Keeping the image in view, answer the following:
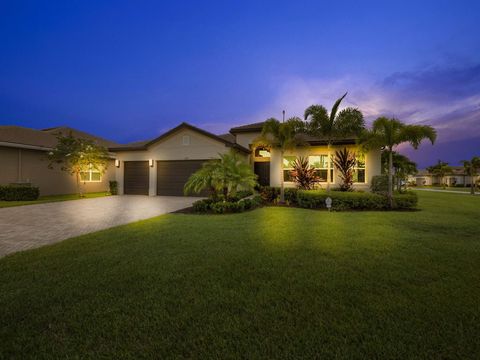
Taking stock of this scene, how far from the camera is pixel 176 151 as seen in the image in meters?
16.1

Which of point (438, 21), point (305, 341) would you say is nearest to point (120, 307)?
point (305, 341)

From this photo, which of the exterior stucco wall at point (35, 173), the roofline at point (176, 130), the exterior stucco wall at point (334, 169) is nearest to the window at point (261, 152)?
the roofline at point (176, 130)

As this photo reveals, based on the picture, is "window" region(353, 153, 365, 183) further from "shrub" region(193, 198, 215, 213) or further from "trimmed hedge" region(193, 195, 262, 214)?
"shrub" region(193, 198, 215, 213)

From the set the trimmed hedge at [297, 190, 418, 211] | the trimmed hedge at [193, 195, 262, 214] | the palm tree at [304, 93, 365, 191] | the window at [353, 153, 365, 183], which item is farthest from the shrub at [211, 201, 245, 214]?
the window at [353, 153, 365, 183]

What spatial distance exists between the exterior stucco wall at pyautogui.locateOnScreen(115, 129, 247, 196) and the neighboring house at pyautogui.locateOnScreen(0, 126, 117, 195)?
4389 mm

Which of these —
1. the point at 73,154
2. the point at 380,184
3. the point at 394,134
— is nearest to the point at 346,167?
the point at 380,184

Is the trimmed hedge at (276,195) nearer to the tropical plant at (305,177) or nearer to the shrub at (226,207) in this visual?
the tropical plant at (305,177)

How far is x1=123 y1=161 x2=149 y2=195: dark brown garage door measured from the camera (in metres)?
16.9

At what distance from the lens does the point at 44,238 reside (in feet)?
18.4

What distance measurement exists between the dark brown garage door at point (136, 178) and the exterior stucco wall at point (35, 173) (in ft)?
13.9

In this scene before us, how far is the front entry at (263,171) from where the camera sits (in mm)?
17156

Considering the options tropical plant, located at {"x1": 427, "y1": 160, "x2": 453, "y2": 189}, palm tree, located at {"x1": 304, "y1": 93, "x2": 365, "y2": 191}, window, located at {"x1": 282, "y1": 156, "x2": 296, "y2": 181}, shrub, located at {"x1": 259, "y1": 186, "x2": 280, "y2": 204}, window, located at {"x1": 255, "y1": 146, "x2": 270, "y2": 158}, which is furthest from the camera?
tropical plant, located at {"x1": 427, "y1": 160, "x2": 453, "y2": 189}

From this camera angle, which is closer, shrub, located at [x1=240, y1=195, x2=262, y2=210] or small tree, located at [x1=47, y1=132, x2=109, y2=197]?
shrub, located at [x1=240, y1=195, x2=262, y2=210]

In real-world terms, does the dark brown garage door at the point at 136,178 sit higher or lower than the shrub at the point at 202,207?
higher
